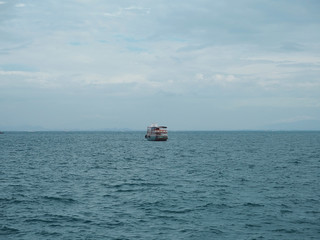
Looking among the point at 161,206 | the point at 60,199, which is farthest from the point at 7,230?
the point at 161,206

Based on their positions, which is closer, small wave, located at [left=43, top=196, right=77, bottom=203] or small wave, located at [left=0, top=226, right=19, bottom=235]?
small wave, located at [left=0, top=226, right=19, bottom=235]

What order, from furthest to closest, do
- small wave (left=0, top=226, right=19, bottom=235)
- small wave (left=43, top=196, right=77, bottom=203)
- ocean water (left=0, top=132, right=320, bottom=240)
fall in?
small wave (left=43, top=196, right=77, bottom=203), ocean water (left=0, top=132, right=320, bottom=240), small wave (left=0, top=226, right=19, bottom=235)

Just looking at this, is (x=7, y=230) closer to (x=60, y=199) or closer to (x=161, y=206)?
(x=60, y=199)

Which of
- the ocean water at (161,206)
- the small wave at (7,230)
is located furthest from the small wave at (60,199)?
the small wave at (7,230)

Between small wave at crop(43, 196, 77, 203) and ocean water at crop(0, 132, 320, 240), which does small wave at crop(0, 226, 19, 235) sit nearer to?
ocean water at crop(0, 132, 320, 240)

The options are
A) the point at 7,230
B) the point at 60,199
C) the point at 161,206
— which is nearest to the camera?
the point at 7,230

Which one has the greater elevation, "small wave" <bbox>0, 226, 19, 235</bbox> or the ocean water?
the ocean water

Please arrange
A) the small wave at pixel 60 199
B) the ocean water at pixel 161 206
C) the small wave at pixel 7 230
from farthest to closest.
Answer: the small wave at pixel 60 199
the ocean water at pixel 161 206
the small wave at pixel 7 230

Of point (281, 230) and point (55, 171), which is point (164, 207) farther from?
point (55, 171)

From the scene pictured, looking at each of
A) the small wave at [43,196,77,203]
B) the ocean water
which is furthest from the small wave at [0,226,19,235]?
the small wave at [43,196,77,203]

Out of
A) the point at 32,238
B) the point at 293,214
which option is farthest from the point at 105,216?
the point at 293,214

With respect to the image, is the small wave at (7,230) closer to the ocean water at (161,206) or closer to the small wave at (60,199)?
the ocean water at (161,206)

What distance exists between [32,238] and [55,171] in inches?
1154

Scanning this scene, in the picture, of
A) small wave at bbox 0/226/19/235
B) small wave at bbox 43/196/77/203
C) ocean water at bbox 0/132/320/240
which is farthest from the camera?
small wave at bbox 43/196/77/203
